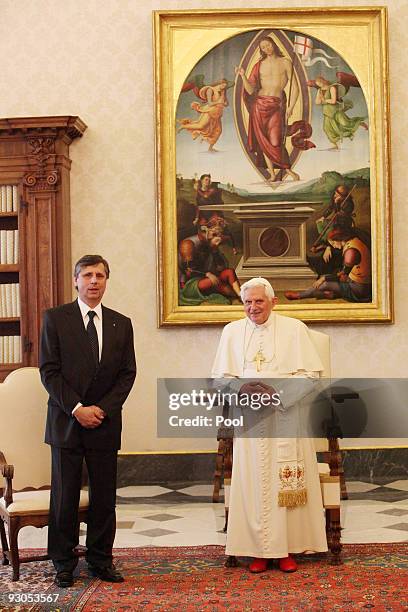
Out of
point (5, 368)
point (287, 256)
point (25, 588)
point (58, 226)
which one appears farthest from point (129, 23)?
point (25, 588)

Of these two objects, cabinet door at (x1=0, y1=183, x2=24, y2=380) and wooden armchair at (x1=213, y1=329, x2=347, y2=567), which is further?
cabinet door at (x1=0, y1=183, x2=24, y2=380)

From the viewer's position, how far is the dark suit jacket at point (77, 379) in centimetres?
620

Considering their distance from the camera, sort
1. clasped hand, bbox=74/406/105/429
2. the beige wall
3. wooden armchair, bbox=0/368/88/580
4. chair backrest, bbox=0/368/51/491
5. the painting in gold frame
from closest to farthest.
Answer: clasped hand, bbox=74/406/105/429 < wooden armchair, bbox=0/368/88/580 < chair backrest, bbox=0/368/51/491 < the painting in gold frame < the beige wall

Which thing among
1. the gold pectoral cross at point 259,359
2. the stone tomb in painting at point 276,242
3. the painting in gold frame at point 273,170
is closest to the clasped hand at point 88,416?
the gold pectoral cross at point 259,359

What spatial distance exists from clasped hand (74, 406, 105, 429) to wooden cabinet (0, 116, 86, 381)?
10.4ft

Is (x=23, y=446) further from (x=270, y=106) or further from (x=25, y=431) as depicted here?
(x=270, y=106)

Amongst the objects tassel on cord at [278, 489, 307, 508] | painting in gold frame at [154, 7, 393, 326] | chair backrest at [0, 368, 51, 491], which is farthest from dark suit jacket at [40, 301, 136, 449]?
painting in gold frame at [154, 7, 393, 326]

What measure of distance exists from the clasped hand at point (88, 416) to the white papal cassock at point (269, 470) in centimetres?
102

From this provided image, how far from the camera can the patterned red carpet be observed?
5664 mm

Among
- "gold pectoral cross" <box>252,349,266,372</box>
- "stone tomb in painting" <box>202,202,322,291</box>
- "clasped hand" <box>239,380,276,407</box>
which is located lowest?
"clasped hand" <box>239,380,276,407</box>

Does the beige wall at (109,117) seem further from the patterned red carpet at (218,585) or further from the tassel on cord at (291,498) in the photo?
the tassel on cord at (291,498)

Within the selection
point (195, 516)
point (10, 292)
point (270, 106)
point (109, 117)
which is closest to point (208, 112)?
point (270, 106)

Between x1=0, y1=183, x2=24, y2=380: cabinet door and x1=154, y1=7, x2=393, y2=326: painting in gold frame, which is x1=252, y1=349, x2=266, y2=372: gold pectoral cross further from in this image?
x1=0, y1=183, x2=24, y2=380: cabinet door

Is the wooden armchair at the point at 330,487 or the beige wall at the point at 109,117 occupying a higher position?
the beige wall at the point at 109,117
